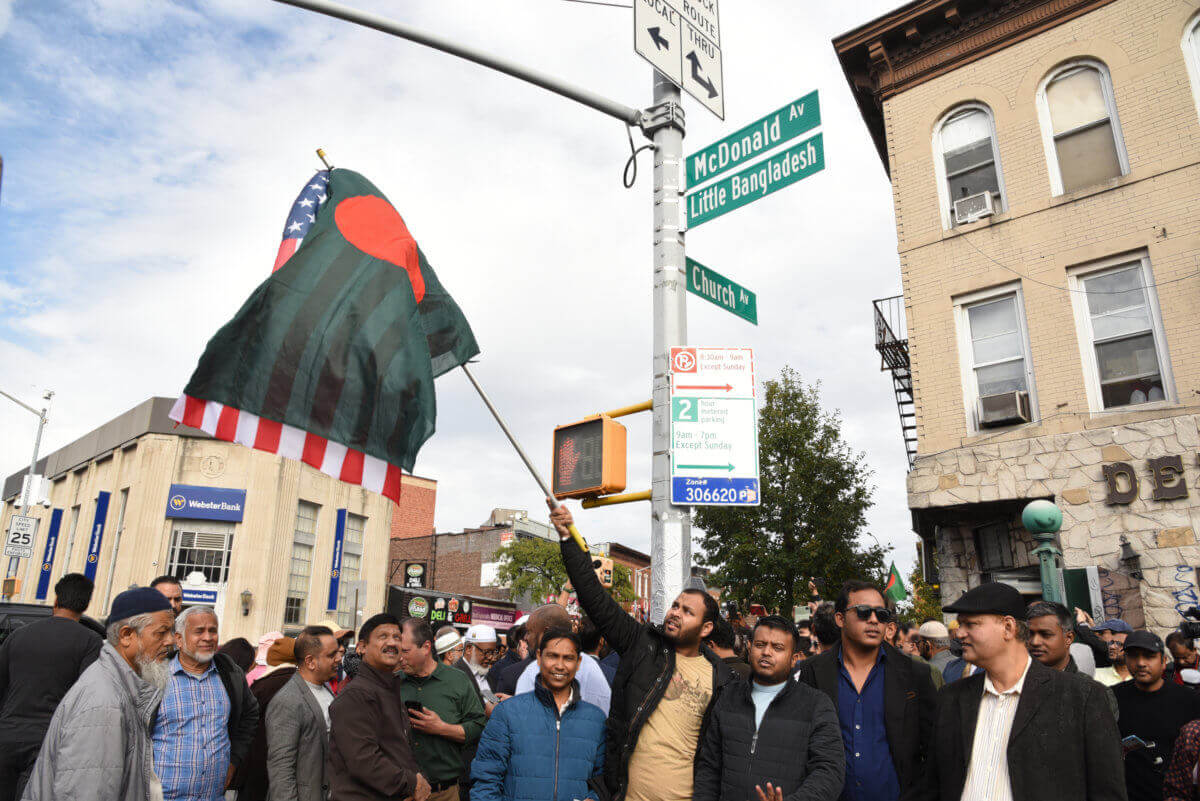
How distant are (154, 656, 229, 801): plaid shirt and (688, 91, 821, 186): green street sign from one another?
4991 millimetres

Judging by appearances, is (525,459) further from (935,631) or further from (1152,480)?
(1152,480)

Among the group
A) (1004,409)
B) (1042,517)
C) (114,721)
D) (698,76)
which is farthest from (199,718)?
(1004,409)

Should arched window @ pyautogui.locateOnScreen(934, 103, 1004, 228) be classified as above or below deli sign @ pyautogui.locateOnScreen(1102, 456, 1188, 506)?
above

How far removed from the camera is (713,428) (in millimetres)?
5500

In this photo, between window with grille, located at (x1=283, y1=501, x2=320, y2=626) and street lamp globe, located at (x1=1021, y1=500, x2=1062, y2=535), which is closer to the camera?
street lamp globe, located at (x1=1021, y1=500, x2=1062, y2=535)

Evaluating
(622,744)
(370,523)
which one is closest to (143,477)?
(370,523)

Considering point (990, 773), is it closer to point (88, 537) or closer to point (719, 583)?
point (719, 583)

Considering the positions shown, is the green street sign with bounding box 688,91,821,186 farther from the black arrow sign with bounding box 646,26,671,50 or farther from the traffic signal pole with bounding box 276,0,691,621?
the black arrow sign with bounding box 646,26,671,50

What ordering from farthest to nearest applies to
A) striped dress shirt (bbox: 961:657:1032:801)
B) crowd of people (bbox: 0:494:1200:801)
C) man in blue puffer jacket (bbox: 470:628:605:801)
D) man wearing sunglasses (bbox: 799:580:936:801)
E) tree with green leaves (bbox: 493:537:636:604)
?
tree with green leaves (bbox: 493:537:636:604) → man in blue puffer jacket (bbox: 470:628:605:801) → man wearing sunglasses (bbox: 799:580:936:801) → crowd of people (bbox: 0:494:1200:801) → striped dress shirt (bbox: 961:657:1032:801)

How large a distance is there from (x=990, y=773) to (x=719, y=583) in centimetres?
2162

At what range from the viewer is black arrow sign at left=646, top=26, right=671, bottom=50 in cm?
618

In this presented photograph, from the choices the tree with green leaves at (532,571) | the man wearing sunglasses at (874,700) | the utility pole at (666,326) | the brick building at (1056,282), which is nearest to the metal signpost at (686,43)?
the utility pole at (666,326)

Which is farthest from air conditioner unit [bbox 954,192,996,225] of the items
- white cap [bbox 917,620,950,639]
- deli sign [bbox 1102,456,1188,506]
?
white cap [bbox 917,620,950,639]

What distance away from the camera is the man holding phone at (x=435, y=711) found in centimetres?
552
